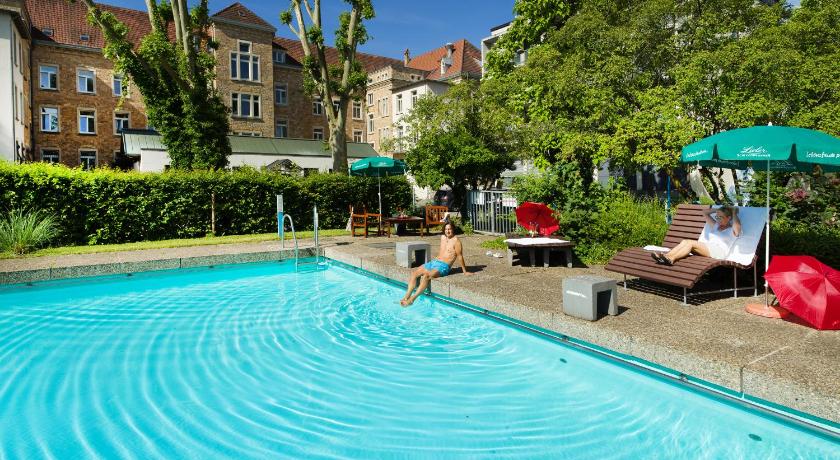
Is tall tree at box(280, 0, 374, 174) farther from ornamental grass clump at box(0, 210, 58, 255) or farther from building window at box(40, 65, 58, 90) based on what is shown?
building window at box(40, 65, 58, 90)

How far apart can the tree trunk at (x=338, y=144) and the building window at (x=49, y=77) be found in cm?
2530

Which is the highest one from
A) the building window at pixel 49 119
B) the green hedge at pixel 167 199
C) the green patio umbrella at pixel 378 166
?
the building window at pixel 49 119

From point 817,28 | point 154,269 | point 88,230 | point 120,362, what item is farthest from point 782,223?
point 88,230

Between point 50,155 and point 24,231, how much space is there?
93.6 ft

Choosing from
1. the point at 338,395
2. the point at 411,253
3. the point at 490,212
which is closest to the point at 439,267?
the point at 411,253

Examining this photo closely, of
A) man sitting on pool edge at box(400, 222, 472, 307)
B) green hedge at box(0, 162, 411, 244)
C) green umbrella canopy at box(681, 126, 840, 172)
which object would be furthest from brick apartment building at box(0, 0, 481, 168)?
green umbrella canopy at box(681, 126, 840, 172)

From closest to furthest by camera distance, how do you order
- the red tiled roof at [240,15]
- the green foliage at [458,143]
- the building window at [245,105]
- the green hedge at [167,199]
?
the green hedge at [167,199]
the green foliage at [458,143]
the red tiled roof at [240,15]
the building window at [245,105]

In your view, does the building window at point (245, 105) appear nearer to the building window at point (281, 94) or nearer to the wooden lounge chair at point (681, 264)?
the building window at point (281, 94)

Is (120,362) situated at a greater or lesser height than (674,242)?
lesser

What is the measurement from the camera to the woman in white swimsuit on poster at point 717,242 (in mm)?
6941

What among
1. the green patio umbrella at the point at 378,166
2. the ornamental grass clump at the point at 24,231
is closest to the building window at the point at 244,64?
the green patio umbrella at the point at 378,166

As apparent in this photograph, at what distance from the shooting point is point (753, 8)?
1519 centimetres

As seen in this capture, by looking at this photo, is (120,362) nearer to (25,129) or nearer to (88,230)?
(88,230)

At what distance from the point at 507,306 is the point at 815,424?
344 centimetres
